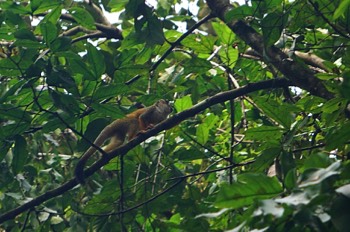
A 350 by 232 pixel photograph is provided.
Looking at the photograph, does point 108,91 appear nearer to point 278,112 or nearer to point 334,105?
point 278,112

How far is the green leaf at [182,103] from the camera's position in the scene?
15.0 ft

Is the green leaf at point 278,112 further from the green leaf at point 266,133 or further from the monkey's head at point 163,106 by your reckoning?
the monkey's head at point 163,106

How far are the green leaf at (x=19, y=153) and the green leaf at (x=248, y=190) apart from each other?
2.28 metres

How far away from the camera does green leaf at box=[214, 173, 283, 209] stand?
7.07 feet

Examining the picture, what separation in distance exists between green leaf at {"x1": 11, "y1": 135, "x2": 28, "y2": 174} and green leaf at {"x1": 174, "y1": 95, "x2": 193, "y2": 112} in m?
1.06

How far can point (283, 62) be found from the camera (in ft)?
12.7

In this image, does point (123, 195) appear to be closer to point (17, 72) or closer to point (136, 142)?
point (136, 142)

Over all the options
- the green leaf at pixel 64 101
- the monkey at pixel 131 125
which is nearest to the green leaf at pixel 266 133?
the green leaf at pixel 64 101

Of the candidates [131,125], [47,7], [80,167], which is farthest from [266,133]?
[131,125]

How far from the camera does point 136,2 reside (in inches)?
164

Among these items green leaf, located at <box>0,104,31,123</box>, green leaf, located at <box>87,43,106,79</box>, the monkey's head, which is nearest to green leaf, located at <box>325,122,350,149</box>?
green leaf, located at <box>87,43,106,79</box>

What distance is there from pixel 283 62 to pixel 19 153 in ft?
5.70

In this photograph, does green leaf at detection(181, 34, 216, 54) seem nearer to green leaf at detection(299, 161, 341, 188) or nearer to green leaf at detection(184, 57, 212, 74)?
green leaf at detection(184, 57, 212, 74)

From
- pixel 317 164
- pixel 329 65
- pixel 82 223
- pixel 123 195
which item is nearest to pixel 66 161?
pixel 82 223
